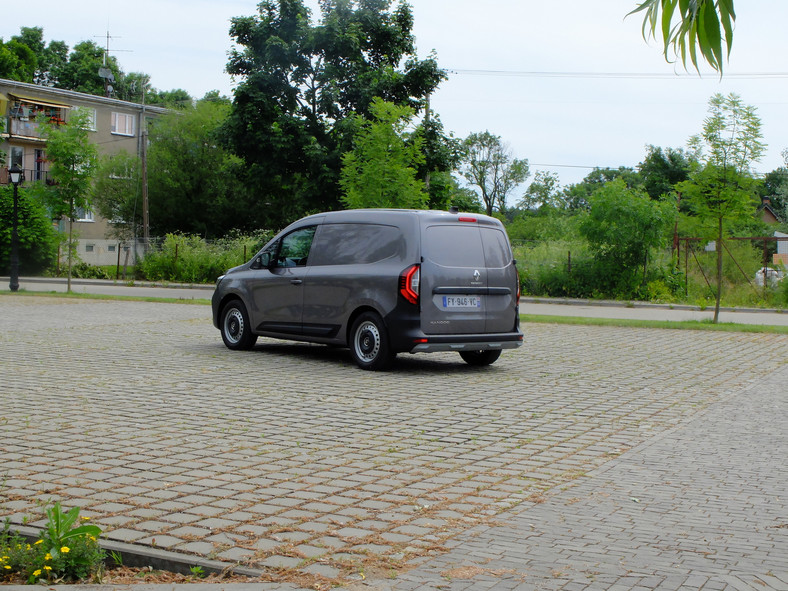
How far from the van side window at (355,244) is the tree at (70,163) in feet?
67.3

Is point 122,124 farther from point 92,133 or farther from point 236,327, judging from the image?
point 236,327

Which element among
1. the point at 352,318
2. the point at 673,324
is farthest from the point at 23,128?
the point at 352,318

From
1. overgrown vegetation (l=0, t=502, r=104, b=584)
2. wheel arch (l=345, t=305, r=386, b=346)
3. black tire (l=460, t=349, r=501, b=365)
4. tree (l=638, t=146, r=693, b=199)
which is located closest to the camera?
overgrown vegetation (l=0, t=502, r=104, b=584)

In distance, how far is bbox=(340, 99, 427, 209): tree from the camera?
22.3 m

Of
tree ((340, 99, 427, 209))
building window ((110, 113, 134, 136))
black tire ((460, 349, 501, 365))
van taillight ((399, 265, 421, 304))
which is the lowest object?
black tire ((460, 349, 501, 365))

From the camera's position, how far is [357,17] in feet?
145

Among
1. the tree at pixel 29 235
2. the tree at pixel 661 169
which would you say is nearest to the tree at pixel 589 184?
the tree at pixel 661 169

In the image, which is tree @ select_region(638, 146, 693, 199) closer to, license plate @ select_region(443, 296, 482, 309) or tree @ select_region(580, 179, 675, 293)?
tree @ select_region(580, 179, 675, 293)

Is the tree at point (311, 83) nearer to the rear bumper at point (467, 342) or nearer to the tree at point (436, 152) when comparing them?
the tree at point (436, 152)

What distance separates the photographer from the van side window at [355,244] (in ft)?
37.6

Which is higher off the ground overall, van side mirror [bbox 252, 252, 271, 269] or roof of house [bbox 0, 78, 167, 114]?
roof of house [bbox 0, 78, 167, 114]

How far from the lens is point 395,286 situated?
1108cm

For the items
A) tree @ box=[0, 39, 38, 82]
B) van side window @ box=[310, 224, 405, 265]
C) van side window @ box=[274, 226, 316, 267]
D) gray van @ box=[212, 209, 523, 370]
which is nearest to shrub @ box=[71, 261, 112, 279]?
tree @ box=[0, 39, 38, 82]

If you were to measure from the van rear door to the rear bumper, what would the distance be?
0.22 feet
